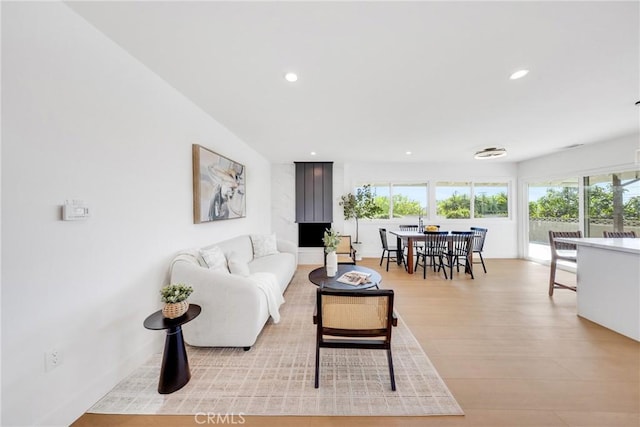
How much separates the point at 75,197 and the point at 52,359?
36.6 inches

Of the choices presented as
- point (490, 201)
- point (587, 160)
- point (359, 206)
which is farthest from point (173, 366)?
point (490, 201)

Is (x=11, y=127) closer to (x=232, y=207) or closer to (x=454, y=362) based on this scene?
(x=232, y=207)

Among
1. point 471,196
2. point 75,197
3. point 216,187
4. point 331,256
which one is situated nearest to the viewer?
point 75,197

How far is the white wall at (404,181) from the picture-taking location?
5828 mm

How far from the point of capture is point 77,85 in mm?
1428

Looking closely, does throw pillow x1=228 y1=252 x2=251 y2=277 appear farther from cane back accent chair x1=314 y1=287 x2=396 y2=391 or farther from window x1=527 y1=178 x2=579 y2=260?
window x1=527 y1=178 x2=579 y2=260

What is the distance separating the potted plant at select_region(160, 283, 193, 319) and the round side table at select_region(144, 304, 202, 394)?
0.04 metres

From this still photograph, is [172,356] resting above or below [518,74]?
below

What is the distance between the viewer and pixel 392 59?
5.81 ft

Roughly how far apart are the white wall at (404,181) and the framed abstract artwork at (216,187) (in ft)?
6.66

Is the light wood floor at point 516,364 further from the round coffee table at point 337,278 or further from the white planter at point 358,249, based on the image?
the white planter at point 358,249

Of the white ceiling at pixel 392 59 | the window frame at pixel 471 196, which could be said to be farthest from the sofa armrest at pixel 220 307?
the window frame at pixel 471 196

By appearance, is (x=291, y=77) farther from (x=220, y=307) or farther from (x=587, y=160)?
(x=587, y=160)

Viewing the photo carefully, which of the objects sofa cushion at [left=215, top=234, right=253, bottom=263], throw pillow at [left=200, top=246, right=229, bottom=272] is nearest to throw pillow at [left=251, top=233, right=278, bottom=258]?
sofa cushion at [left=215, top=234, right=253, bottom=263]
